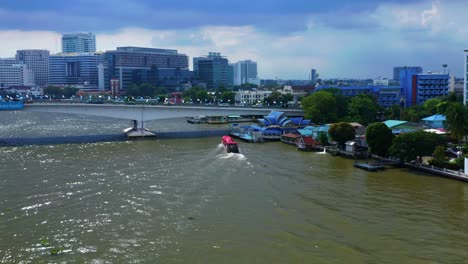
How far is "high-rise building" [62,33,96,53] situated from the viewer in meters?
128

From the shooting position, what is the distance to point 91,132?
33438mm

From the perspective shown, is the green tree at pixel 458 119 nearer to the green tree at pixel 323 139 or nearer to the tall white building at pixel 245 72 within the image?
the green tree at pixel 323 139

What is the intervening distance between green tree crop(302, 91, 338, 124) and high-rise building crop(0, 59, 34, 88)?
264ft

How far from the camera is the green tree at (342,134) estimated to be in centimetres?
2364

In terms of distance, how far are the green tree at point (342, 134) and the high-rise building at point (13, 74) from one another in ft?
294

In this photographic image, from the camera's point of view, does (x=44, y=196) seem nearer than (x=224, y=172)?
Yes

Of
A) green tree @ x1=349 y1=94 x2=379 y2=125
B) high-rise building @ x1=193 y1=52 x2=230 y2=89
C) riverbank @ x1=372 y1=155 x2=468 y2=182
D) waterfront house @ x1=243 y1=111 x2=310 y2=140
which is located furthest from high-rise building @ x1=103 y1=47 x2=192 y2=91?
riverbank @ x1=372 y1=155 x2=468 y2=182

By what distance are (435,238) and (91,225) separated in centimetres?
784

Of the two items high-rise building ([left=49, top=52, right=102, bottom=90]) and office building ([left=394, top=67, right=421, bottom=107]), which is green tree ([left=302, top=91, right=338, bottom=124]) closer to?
office building ([left=394, top=67, right=421, bottom=107])

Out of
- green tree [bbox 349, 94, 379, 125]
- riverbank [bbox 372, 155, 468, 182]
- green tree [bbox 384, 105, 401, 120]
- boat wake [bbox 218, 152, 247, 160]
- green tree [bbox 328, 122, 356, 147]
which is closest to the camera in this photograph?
riverbank [bbox 372, 155, 468, 182]

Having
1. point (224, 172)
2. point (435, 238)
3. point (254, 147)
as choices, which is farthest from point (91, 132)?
point (435, 238)

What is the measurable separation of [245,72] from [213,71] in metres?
62.0

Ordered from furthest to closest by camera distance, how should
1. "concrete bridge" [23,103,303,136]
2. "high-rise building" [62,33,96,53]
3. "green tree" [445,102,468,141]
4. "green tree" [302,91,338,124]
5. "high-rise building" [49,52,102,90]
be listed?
"high-rise building" [62,33,96,53] → "high-rise building" [49,52,102,90] → "green tree" [302,91,338,124] → "concrete bridge" [23,103,303,136] → "green tree" [445,102,468,141]

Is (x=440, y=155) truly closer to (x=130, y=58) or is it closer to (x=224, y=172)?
(x=224, y=172)
